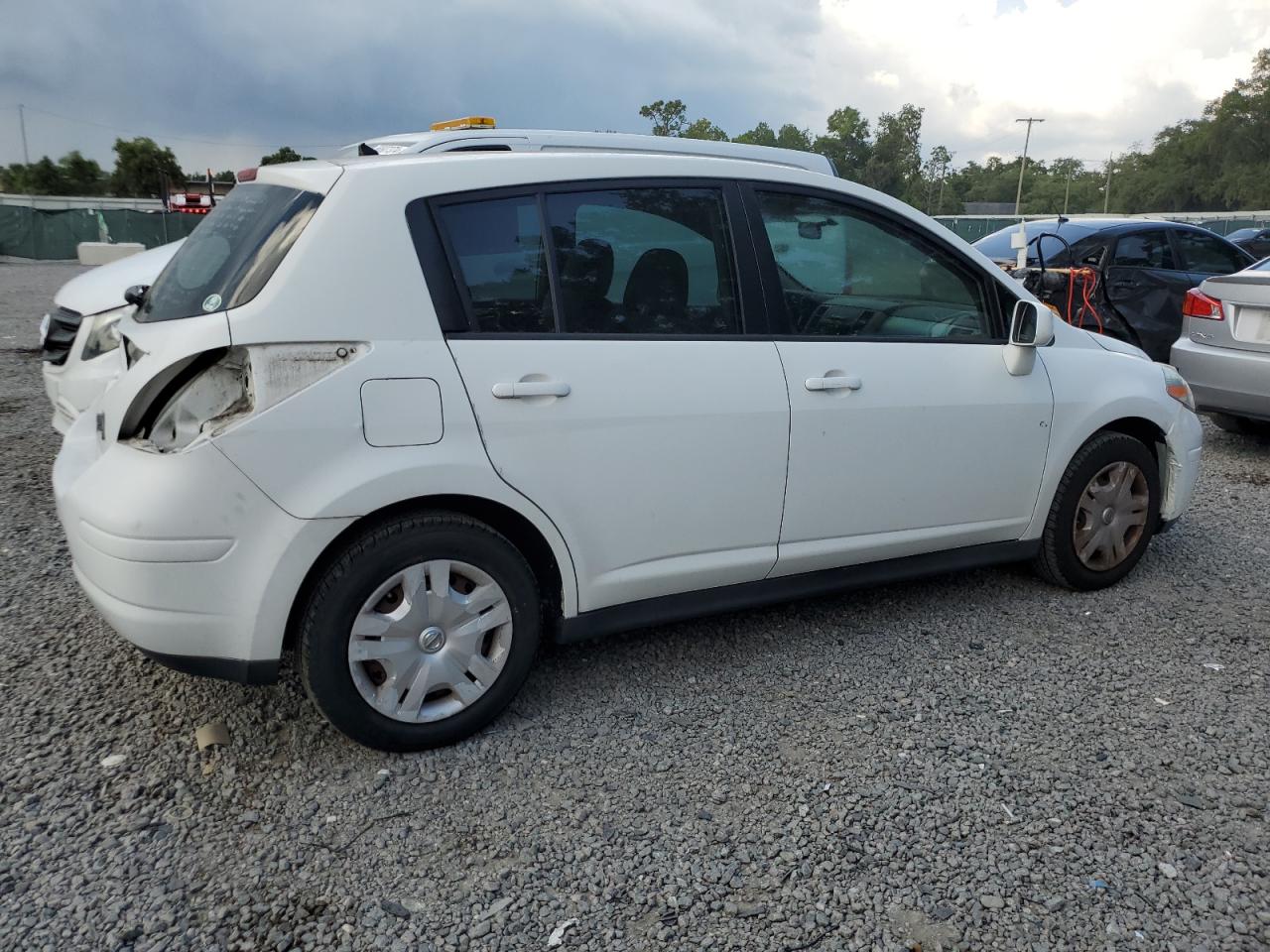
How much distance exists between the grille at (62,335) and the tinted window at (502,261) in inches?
134

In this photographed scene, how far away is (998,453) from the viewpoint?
3.93 m

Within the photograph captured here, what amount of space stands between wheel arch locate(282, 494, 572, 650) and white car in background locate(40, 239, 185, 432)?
269cm

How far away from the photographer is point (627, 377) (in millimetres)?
3145

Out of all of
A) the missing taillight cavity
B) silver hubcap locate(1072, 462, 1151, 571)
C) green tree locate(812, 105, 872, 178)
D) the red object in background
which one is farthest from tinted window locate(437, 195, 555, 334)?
green tree locate(812, 105, 872, 178)

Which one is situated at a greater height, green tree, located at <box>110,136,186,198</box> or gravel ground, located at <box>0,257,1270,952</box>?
green tree, located at <box>110,136,186,198</box>

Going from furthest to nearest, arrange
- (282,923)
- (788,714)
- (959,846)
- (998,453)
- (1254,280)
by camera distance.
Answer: (1254,280) → (998,453) → (788,714) → (959,846) → (282,923)

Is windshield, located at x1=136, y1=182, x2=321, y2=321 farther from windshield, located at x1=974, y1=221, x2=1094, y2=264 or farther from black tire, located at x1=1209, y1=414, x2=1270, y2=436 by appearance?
windshield, located at x1=974, y1=221, x2=1094, y2=264

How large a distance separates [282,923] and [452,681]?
83cm

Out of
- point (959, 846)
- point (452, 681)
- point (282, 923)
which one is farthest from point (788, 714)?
point (282, 923)

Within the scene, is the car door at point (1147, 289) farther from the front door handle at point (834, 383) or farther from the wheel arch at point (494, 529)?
the wheel arch at point (494, 529)

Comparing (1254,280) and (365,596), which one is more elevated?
(1254,280)

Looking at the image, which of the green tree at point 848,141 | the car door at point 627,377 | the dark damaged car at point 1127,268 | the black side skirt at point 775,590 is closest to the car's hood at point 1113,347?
the black side skirt at point 775,590

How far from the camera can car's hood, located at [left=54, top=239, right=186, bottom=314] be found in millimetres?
5391

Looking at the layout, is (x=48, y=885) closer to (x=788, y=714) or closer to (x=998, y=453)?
(x=788, y=714)
